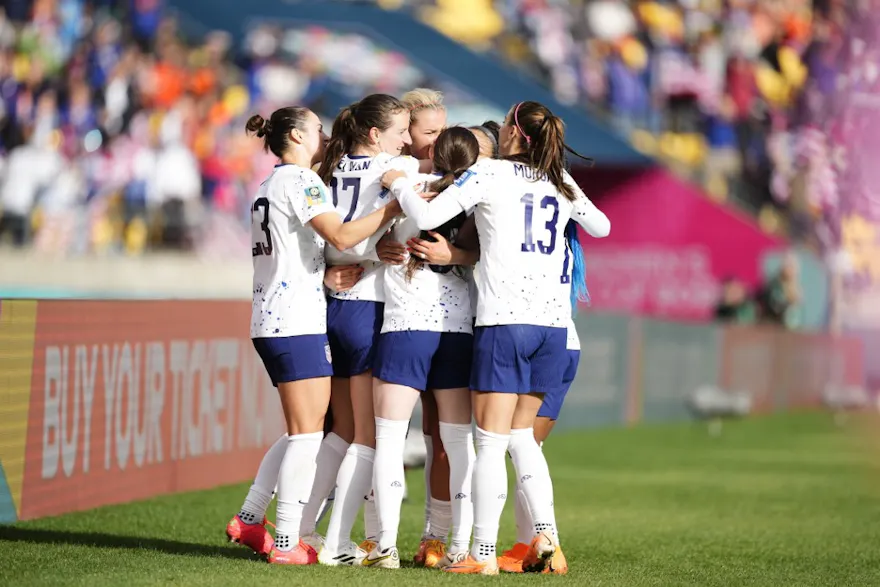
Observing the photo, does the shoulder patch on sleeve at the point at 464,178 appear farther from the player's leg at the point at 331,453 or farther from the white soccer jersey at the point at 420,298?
the player's leg at the point at 331,453

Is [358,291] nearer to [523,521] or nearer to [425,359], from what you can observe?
[425,359]

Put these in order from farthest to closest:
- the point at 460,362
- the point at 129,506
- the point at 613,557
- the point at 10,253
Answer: the point at 10,253, the point at 129,506, the point at 613,557, the point at 460,362

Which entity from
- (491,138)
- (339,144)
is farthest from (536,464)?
(339,144)

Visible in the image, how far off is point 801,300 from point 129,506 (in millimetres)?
16622

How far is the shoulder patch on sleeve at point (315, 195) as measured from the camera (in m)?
6.09

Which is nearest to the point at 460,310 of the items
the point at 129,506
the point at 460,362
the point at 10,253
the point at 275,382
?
the point at 460,362

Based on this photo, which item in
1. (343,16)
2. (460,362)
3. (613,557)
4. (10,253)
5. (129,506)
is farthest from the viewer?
(343,16)

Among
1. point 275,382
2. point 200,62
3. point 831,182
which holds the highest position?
point 200,62

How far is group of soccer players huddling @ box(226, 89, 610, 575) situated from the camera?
6.10 m

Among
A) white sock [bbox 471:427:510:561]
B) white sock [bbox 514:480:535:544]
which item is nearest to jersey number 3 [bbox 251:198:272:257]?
white sock [bbox 471:427:510:561]

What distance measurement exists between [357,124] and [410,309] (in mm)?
880

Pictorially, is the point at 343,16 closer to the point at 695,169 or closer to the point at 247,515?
the point at 695,169

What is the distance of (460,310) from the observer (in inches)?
246

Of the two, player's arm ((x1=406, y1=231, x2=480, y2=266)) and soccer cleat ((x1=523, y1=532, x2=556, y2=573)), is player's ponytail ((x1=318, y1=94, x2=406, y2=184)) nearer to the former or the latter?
player's arm ((x1=406, y1=231, x2=480, y2=266))
